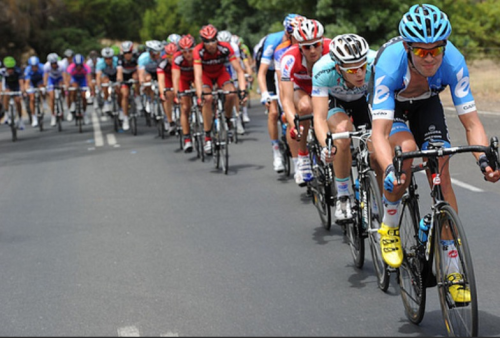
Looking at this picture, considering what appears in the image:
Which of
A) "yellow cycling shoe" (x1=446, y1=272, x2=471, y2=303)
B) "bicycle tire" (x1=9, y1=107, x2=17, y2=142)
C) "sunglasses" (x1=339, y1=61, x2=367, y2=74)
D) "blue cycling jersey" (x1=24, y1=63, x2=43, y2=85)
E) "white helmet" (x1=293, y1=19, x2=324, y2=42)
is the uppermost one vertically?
"white helmet" (x1=293, y1=19, x2=324, y2=42)

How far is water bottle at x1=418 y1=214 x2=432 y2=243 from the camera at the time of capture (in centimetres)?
541

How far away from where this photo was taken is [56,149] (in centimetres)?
1975

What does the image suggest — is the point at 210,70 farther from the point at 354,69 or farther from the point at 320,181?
the point at 354,69

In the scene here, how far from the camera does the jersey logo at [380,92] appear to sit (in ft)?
18.9

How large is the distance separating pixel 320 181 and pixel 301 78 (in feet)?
4.52

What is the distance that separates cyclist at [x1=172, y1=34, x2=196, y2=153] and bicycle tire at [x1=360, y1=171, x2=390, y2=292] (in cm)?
889

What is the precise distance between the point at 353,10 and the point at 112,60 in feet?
37.9

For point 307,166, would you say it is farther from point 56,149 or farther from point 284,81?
point 56,149

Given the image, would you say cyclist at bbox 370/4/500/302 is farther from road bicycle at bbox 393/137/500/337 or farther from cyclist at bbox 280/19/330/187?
cyclist at bbox 280/19/330/187

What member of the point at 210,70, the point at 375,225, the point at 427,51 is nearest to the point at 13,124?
the point at 210,70

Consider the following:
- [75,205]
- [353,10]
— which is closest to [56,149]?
[75,205]

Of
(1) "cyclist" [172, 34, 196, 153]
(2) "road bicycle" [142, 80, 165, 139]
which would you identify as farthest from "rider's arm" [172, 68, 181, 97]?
(2) "road bicycle" [142, 80, 165, 139]

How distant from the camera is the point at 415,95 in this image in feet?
19.8

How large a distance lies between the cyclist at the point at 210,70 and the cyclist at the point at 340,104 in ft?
20.1
